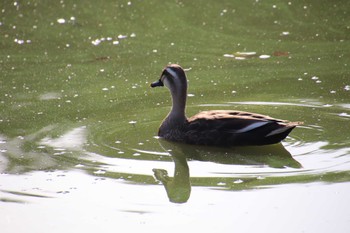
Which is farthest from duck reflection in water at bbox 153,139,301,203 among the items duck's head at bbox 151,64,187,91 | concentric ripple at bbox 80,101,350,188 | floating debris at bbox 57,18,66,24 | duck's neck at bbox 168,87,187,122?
floating debris at bbox 57,18,66,24

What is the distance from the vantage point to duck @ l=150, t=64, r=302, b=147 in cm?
784

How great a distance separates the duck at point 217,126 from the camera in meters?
7.84

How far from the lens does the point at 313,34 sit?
40.8ft

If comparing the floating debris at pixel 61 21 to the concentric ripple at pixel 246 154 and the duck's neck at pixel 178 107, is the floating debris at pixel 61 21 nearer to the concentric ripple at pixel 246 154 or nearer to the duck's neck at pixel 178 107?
the concentric ripple at pixel 246 154

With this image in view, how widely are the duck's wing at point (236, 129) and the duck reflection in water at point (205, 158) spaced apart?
Result: 9 centimetres

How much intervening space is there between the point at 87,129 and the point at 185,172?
1.72 metres

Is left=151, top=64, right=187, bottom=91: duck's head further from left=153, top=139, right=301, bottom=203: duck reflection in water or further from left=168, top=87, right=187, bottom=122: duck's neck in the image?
left=153, top=139, right=301, bottom=203: duck reflection in water

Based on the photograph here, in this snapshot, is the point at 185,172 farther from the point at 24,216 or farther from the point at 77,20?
the point at 77,20

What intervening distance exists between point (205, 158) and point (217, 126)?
0.49m

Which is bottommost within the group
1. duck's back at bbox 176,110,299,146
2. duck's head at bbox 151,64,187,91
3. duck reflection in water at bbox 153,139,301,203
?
duck reflection in water at bbox 153,139,301,203

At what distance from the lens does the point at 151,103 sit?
382 inches

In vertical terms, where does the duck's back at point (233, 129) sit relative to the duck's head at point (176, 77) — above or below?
below

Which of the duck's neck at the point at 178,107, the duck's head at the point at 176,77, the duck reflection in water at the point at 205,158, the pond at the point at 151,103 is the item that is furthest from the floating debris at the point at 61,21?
the duck reflection in water at the point at 205,158

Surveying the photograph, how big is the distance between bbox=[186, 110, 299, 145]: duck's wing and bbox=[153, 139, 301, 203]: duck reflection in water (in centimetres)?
9
